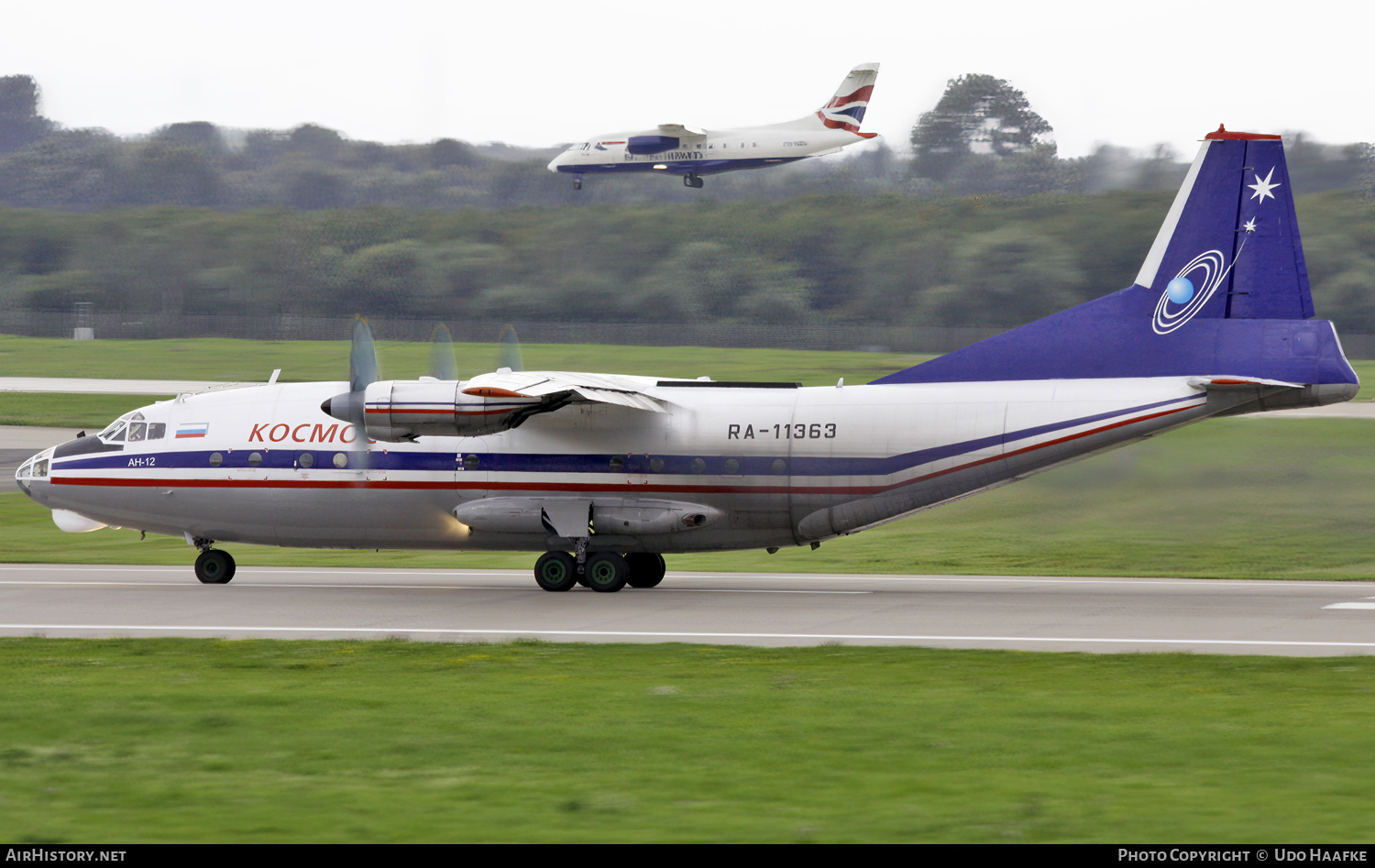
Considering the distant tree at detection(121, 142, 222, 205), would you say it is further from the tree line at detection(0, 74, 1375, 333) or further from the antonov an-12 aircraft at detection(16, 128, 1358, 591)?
the antonov an-12 aircraft at detection(16, 128, 1358, 591)

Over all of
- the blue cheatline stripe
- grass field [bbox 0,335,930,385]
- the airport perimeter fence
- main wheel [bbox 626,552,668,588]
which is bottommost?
main wheel [bbox 626,552,668,588]

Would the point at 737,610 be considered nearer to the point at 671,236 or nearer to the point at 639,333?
the point at 639,333

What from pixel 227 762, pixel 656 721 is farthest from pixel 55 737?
pixel 656 721

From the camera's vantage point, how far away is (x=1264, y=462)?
114 ft

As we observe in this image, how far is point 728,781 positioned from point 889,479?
42.7ft

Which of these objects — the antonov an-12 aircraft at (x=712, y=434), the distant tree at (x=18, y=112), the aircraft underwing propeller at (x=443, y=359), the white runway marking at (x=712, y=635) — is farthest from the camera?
the distant tree at (x=18, y=112)

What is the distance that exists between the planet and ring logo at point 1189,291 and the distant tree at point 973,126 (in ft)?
160

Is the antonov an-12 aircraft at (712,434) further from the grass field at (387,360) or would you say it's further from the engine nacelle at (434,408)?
the grass field at (387,360)

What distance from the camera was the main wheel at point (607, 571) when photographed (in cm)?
2408

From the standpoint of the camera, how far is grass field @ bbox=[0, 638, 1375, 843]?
9.42 metres

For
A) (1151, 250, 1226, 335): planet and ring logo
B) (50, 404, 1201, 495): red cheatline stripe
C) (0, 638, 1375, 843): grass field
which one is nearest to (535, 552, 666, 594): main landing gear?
(50, 404, 1201, 495): red cheatline stripe

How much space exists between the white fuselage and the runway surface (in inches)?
48.8

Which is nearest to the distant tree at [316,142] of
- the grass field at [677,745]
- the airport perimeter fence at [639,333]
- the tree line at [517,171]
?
the tree line at [517,171]

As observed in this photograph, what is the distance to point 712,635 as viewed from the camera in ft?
62.6
